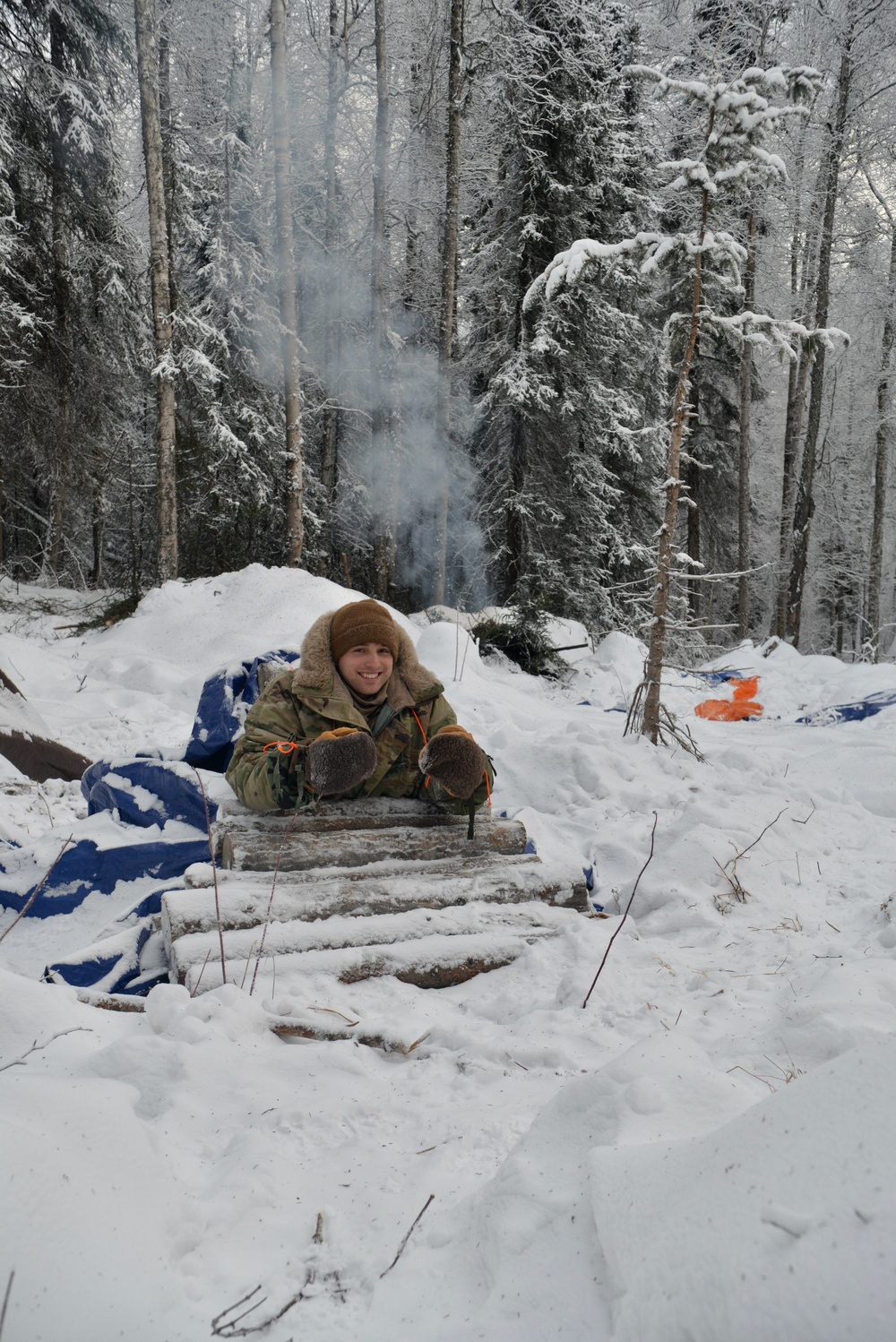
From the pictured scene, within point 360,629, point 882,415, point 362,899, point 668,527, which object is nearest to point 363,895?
point 362,899

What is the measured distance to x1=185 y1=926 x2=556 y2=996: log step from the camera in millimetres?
2324

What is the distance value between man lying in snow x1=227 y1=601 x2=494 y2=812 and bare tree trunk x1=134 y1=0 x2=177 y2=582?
857cm

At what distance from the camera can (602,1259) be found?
45.1 inches

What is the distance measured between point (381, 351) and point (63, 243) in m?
5.91

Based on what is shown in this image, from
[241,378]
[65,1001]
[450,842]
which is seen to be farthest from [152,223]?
[65,1001]

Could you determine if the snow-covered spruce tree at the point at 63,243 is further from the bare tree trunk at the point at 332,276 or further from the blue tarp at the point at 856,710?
the blue tarp at the point at 856,710

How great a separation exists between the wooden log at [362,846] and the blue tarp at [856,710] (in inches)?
216

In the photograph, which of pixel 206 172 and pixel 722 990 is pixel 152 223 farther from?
pixel 722 990

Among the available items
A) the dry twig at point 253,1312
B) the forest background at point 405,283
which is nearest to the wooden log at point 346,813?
the dry twig at point 253,1312

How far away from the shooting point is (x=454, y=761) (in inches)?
124

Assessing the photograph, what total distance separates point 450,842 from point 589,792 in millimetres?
1934

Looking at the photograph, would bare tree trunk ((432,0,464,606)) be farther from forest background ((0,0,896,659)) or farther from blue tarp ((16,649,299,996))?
blue tarp ((16,649,299,996))

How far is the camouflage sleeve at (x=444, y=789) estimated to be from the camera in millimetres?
3273

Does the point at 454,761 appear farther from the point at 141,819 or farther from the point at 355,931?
the point at 141,819
